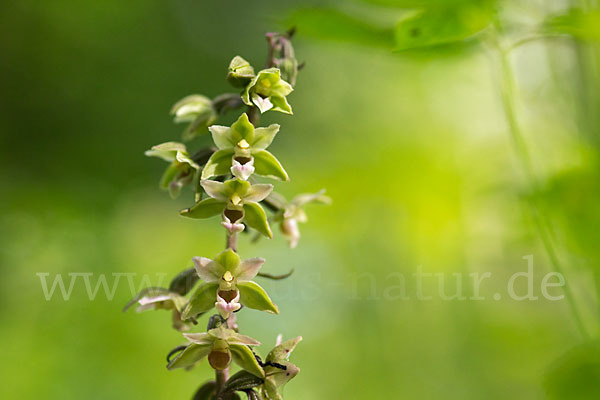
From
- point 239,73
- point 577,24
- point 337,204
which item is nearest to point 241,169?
point 239,73

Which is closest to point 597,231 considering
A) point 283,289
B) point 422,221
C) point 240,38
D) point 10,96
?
point 283,289

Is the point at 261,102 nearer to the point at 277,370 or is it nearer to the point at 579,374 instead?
the point at 277,370

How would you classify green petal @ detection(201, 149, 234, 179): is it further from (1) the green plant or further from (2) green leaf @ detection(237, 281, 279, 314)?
(2) green leaf @ detection(237, 281, 279, 314)

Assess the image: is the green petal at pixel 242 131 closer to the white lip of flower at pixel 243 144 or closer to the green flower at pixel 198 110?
the white lip of flower at pixel 243 144

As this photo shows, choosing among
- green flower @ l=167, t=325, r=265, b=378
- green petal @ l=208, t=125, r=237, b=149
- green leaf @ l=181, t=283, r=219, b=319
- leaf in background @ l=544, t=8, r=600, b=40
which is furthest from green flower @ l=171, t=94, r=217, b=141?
leaf in background @ l=544, t=8, r=600, b=40

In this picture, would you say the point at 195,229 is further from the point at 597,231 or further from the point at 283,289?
the point at 597,231
